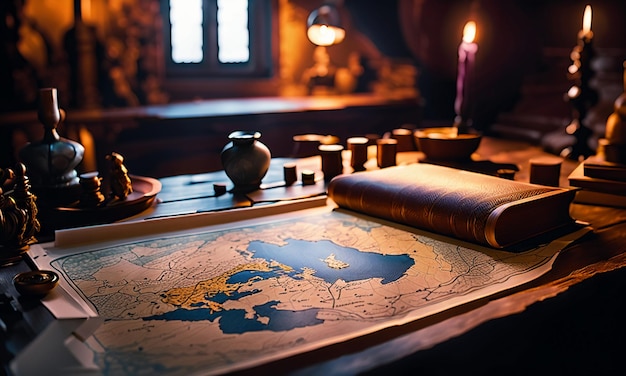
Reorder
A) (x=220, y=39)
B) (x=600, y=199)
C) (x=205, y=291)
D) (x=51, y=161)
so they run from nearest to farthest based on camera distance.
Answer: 1. (x=205, y=291)
2. (x=51, y=161)
3. (x=600, y=199)
4. (x=220, y=39)

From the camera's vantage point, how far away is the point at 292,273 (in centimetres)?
134

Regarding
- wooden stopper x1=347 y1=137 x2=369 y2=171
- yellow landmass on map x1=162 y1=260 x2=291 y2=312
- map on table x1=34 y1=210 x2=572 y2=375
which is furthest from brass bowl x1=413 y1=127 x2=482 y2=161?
yellow landmass on map x1=162 y1=260 x2=291 y2=312

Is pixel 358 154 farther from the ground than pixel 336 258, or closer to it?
farther from the ground

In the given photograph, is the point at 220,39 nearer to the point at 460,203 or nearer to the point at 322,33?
the point at 322,33

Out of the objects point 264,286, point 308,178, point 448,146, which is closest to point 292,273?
point 264,286

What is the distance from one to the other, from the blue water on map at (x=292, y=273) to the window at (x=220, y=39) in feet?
12.5

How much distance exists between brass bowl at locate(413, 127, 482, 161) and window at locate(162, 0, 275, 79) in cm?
310

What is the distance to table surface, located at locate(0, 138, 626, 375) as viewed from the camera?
942 mm

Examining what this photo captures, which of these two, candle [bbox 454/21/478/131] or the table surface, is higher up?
candle [bbox 454/21/478/131]

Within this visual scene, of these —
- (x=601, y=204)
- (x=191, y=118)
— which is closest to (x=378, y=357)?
(x=601, y=204)

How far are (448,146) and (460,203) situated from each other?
33.4 inches

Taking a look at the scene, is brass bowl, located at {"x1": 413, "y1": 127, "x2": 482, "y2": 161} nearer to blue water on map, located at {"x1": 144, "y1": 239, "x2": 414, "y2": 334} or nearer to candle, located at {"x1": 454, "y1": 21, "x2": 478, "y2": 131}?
candle, located at {"x1": 454, "y1": 21, "x2": 478, "y2": 131}

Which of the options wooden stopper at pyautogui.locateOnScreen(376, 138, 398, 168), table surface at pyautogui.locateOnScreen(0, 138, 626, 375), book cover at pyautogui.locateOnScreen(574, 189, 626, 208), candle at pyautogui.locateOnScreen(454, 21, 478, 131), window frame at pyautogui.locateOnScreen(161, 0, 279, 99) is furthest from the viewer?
window frame at pyautogui.locateOnScreen(161, 0, 279, 99)

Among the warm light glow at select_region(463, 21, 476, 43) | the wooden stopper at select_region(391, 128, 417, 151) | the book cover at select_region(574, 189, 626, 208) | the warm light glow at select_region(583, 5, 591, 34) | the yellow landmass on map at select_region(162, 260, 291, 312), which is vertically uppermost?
the warm light glow at select_region(583, 5, 591, 34)
